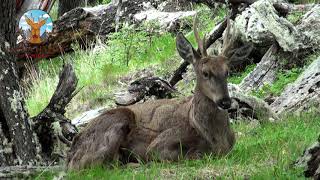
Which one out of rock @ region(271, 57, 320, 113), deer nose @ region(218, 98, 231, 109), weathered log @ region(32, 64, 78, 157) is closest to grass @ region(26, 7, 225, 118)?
rock @ region(271, 57, 320, 113)

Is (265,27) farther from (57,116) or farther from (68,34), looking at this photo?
(68,34)

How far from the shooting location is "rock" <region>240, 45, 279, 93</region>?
1197cm

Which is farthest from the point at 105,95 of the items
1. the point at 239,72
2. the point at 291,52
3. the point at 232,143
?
the point at 232,143

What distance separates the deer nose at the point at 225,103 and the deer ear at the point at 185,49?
839 mm

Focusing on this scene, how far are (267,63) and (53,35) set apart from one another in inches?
214

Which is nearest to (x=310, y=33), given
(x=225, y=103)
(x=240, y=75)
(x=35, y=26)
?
(x=240, y=75)

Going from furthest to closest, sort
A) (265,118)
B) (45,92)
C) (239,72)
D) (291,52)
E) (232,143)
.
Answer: (45,92) → (239,72) → (291,52) → (265,118) → (232,143)

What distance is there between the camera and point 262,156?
7266 mm

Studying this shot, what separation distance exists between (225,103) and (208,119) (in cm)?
61

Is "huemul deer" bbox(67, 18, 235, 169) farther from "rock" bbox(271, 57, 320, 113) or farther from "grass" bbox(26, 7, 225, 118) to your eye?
"grass" bbox(26, 7, 225, 118)

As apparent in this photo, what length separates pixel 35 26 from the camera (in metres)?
15.7

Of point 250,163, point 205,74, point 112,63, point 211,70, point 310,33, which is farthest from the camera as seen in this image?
point 112,63

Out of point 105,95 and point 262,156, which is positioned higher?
point 262,156

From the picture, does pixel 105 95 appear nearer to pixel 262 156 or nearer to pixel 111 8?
pixel 111 8
